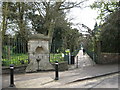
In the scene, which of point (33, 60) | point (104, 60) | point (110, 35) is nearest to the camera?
point (33, 60)

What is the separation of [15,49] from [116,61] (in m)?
11.3

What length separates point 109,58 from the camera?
13.1 metres

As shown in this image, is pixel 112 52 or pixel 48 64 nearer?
pixel 48 64

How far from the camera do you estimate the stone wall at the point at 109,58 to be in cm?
1263

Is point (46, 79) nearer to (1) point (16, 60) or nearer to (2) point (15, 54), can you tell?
(1) point (16, 60)

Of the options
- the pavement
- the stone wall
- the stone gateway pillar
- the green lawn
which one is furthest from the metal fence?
the stone wall

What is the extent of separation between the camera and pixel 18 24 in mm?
13453

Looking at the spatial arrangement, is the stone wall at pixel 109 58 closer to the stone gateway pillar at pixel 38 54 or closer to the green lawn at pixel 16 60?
the stone gateway pillar at pixel 38 54

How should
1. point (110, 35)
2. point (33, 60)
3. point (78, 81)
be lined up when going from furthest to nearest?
point (110, 35) < point (33, 60) < point (78, 81)

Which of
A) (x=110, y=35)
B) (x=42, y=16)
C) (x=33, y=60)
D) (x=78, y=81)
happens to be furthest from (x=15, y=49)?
(x=42, y=16)

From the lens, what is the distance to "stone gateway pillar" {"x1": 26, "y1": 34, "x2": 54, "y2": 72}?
308 inches

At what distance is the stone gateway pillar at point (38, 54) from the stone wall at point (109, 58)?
22.6 feet

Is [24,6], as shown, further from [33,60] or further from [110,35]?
[110,35]

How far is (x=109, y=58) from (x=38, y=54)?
8816mm
